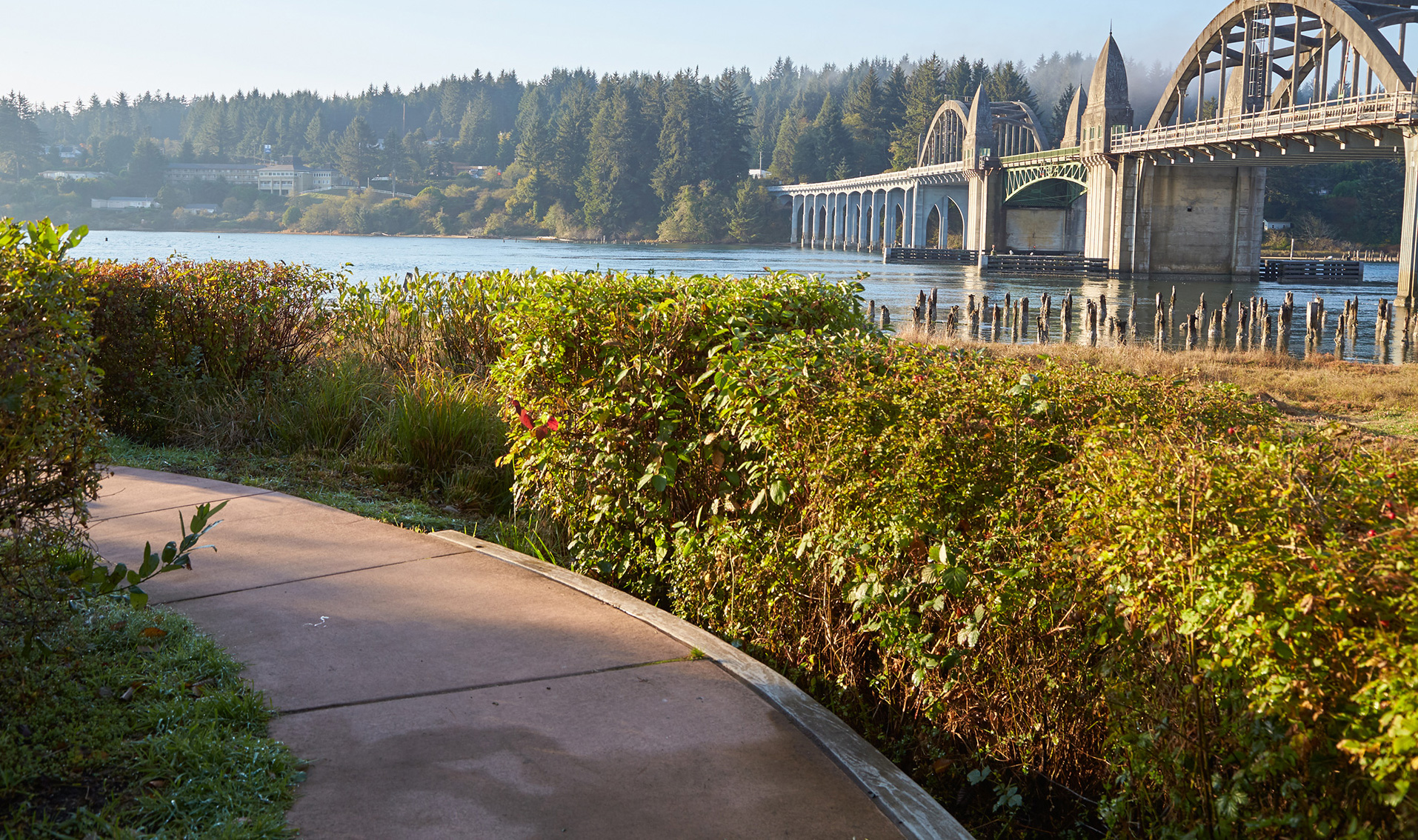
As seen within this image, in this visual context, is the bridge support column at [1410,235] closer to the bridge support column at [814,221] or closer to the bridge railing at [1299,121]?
the bridge railing at [1299,121]

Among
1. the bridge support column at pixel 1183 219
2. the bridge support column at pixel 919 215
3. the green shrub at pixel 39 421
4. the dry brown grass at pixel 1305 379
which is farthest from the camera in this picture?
the bridge support column at pixel 919 215

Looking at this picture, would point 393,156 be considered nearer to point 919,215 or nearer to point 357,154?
point 357,154

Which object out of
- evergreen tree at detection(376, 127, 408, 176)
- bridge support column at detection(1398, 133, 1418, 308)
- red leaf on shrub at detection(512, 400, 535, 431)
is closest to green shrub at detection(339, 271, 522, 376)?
red leaf on shrub at detection(512, 400, 535, 431)

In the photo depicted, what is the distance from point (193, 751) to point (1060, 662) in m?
2.76

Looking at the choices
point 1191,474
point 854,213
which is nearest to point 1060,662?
point 1191,474

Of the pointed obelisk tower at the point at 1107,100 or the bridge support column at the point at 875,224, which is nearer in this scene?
the pointed obelisk tower at the point at 1107,100

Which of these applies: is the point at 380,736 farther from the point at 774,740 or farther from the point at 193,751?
the point at 774,740

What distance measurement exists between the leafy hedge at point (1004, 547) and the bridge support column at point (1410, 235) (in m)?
42.2

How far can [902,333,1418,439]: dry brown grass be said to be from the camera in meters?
14.1

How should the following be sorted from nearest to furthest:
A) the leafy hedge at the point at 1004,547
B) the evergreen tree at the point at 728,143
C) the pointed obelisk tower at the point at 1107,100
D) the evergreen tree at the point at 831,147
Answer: the leafy hedge at the point at 1004,547 < the pointed obelisk tower at the point at 1107,100 < the evergreen tree at the point at 728,143 < the evergreen tree at the point at 831,147

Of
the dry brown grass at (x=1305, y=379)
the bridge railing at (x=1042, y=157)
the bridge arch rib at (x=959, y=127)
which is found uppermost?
the bridge arch rib at (x=959, y=127)

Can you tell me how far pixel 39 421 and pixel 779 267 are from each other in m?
76.0

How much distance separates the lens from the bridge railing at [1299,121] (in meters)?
42.0

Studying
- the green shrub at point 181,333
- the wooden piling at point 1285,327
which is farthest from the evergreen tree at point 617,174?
the green shrub at point 181,333
